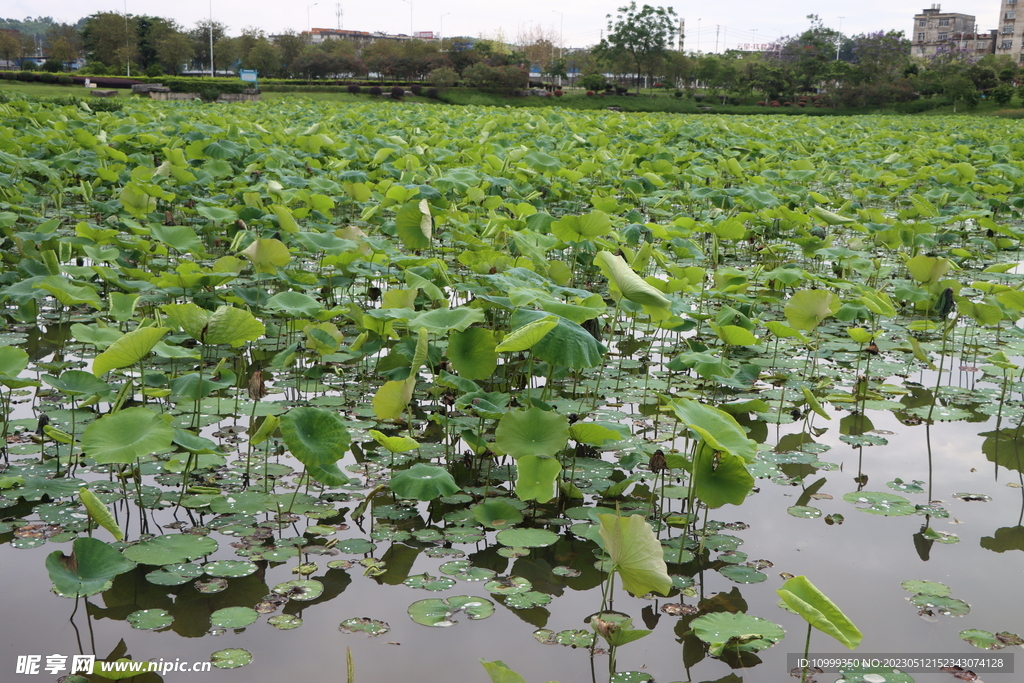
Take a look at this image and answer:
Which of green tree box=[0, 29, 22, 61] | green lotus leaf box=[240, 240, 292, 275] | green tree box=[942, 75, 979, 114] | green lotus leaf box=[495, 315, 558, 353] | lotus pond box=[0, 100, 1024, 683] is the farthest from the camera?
green tree box=[0, 29, 22, 61]

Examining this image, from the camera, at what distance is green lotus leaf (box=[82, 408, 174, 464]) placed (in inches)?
66.8

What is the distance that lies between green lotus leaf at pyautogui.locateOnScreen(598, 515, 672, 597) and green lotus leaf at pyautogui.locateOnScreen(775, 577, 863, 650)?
0.72ft

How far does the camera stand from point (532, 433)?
2045 millimetres

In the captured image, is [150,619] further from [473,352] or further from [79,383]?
[473,352]

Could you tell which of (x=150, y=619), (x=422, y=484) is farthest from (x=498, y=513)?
(x=150, y=619)

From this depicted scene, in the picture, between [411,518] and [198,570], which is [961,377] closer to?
[411,518]

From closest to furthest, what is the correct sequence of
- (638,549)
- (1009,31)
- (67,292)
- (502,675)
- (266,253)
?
(502,675)
(638,549)
(67,292)
(266,253)
(1009,31)

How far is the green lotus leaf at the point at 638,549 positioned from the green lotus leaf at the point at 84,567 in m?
0.95

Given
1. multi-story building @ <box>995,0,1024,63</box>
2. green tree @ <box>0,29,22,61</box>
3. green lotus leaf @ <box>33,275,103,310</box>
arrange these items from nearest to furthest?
green lotus leaf @ <box>33,275,103,310</box>
green tree @ <box>0,29,22,61</box>
multi-story building @ <box>995,0,1024,63</box>

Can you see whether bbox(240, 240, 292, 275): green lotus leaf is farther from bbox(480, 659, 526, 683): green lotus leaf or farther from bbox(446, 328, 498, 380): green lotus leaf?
bbox(480, 659, 526, 683): green lotus leaf

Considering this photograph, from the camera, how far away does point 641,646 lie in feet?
5.25

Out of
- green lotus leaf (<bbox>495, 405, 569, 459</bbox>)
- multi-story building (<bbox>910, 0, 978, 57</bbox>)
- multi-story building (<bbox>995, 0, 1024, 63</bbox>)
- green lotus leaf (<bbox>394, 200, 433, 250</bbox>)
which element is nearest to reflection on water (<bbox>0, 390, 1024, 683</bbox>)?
green lotus leaf (<bbox>495, 405, 569, 459</bbox>)

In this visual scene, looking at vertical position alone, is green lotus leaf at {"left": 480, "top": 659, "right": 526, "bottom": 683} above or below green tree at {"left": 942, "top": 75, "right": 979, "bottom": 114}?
below

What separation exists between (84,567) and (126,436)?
0.37 meters
